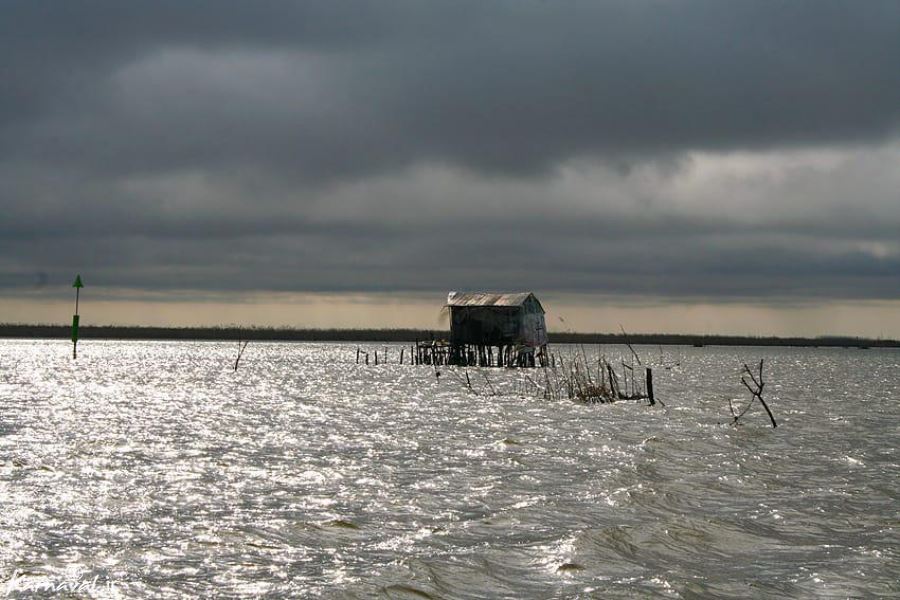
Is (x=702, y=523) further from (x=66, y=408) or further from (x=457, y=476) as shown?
(x=66, y=408)

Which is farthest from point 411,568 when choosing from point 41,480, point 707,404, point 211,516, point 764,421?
point 707,404

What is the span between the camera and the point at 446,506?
13734mm

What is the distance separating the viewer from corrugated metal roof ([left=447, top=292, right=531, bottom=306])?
64250mm

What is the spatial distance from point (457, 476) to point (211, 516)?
16.6 feet

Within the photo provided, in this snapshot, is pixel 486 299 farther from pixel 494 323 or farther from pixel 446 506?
pixel 446 506

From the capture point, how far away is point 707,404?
36000 mm

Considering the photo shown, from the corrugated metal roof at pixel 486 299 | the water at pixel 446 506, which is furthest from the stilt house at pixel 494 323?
the water at pixel 446 506

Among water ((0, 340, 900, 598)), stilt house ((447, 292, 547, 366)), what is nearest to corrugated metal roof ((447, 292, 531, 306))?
stilt house ((447, 292, 547, 366))

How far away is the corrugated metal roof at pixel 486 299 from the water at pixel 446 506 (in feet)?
116

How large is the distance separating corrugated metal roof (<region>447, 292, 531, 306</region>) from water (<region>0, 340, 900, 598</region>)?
35.3 m

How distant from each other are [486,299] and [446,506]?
51783 mm

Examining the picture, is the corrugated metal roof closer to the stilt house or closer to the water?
the stilt house

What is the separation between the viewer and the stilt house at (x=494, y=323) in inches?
2525

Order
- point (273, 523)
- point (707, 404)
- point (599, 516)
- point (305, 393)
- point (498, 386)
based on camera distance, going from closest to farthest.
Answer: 1. point (273, 523)
2. point (599, 516)
3. point (707, 404)
4. point (305, 393)
5. point (498, 386)
